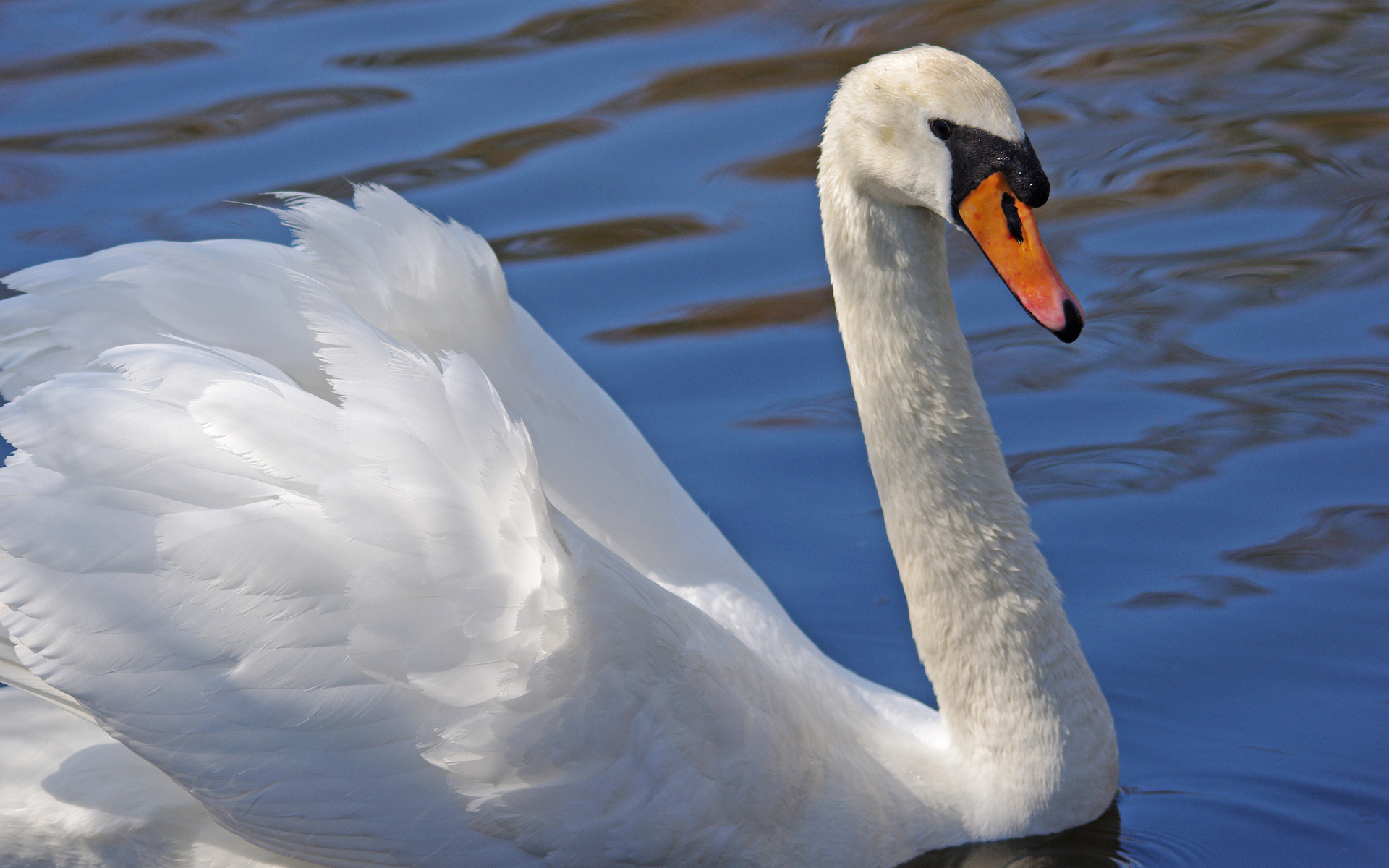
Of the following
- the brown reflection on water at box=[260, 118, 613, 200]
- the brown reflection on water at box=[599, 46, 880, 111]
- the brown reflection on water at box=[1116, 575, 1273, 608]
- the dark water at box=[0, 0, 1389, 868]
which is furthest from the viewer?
the brown reflection on water at box=[599, 46, 880, 111]

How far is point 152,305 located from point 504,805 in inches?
53.2

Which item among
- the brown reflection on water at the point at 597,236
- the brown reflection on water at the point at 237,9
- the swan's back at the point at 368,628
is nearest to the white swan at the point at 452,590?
the swan's back at the point at 368,628

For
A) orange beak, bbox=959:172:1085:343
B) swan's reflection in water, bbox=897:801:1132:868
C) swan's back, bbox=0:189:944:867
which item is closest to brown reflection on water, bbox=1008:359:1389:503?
swan's reflection in water, bbox=897:801:1132:868

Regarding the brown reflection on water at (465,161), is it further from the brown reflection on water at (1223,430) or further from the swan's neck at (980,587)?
the swan's neck at (980,587)

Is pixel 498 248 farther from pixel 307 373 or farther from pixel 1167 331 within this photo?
pixel 307 373

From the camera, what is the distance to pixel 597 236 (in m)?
7.12

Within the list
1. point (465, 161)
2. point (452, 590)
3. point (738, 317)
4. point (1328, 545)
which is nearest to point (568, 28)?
point (465, 161)

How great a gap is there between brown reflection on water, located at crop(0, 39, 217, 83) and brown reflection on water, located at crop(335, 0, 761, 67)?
85 cm

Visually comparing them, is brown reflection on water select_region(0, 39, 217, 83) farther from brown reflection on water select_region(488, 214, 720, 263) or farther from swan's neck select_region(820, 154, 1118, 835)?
swan's neck select_region(820, 154, 1118, 835)

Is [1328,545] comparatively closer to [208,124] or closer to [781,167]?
[781,167]

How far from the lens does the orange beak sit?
3.55 meters

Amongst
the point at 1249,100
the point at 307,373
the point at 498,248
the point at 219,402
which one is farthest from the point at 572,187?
the point at 219,402

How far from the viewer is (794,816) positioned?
365 cm

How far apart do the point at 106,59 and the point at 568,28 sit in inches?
89.6
